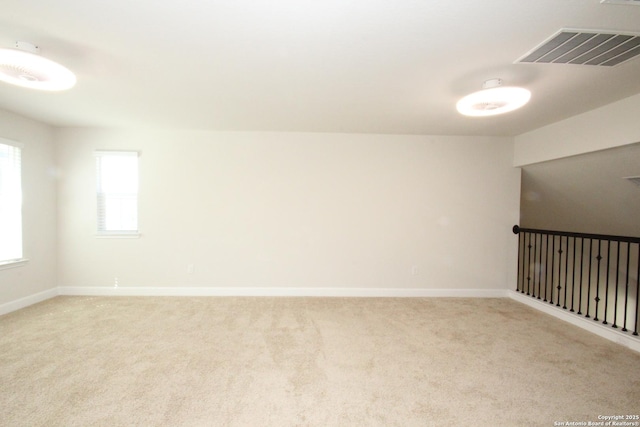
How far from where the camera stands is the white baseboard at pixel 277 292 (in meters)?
3.84

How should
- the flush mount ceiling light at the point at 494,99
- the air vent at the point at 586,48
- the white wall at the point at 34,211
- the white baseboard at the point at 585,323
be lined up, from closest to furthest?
1. the air vent at the point at 586,48
2. the flush mount ceiling light at the point at 494,99
3. the white baseboard at the point at 585,323
4. the white wall at the point at 34,211

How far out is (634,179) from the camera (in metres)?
3.44

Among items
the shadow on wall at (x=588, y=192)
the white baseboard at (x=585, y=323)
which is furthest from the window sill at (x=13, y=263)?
the shadow on wall at (x=588, y=192)

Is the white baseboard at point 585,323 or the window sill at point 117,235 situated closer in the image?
the white baseboard at point 585,323

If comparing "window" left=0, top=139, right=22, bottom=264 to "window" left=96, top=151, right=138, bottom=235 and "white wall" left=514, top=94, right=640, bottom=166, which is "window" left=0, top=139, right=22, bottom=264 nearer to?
"window" left=96, top=151, right=138, bottom=235

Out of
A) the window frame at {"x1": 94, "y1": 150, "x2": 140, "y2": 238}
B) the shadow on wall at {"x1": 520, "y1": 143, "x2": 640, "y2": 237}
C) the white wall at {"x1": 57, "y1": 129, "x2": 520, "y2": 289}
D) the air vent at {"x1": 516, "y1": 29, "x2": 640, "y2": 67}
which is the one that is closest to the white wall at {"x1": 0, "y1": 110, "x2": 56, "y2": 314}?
the white wall at {"x1": 57, "y1": 129, "x2": 520, "y2": 289}

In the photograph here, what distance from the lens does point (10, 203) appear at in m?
3.21

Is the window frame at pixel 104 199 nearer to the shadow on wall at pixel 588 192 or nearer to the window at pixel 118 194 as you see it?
the window at pixel 118 194

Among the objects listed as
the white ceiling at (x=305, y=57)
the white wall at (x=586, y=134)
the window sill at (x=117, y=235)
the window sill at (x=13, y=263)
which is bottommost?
the window sill at (x=13, y=263)

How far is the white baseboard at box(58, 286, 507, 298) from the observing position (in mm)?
3836

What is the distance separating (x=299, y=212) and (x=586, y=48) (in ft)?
10.7

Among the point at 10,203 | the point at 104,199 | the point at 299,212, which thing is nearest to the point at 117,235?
the point at 104,199

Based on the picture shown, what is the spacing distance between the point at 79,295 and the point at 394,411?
456 centimetres

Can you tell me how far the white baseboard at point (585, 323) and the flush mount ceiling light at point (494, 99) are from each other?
254cm
